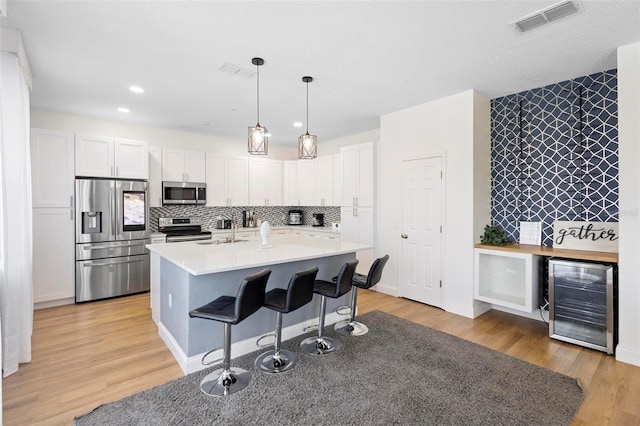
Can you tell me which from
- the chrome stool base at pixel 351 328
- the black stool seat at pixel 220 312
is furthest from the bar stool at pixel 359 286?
the black stool seat at pixel 220 312

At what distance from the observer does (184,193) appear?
5562 mm

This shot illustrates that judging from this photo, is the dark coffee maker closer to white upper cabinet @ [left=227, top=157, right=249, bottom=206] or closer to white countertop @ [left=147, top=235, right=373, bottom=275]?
white upper cabinet @ [left=227, top=157, right=249, bottom=206]

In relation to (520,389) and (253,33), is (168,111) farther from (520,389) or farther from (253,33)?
(520,389)

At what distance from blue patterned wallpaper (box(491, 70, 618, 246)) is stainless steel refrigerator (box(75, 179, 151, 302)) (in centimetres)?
523

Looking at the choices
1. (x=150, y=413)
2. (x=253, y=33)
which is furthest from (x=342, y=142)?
(x=150, y=413)

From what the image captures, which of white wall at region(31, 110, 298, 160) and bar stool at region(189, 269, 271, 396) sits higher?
white wall at region(31, 110, 298, 160)

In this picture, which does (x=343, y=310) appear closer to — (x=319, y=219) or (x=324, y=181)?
(x=324, y=181)

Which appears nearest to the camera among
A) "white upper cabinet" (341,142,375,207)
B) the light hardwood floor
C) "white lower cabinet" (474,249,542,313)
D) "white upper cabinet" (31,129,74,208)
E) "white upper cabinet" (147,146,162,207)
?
the light hardwood floor

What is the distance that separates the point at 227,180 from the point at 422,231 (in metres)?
3.80

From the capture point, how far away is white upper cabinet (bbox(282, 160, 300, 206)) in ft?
23.0

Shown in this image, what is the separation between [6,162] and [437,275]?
15.4ft

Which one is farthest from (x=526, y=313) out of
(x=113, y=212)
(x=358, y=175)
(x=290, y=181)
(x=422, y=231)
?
(x=113, y=212)

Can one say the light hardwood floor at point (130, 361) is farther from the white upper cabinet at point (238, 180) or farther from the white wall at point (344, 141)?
the white wall at point (344, 141)

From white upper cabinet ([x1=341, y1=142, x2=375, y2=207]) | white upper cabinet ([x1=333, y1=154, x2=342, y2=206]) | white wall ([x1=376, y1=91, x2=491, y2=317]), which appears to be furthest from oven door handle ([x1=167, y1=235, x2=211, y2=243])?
white wall ([x1=376, y1=91, x2=491, y2=317])
